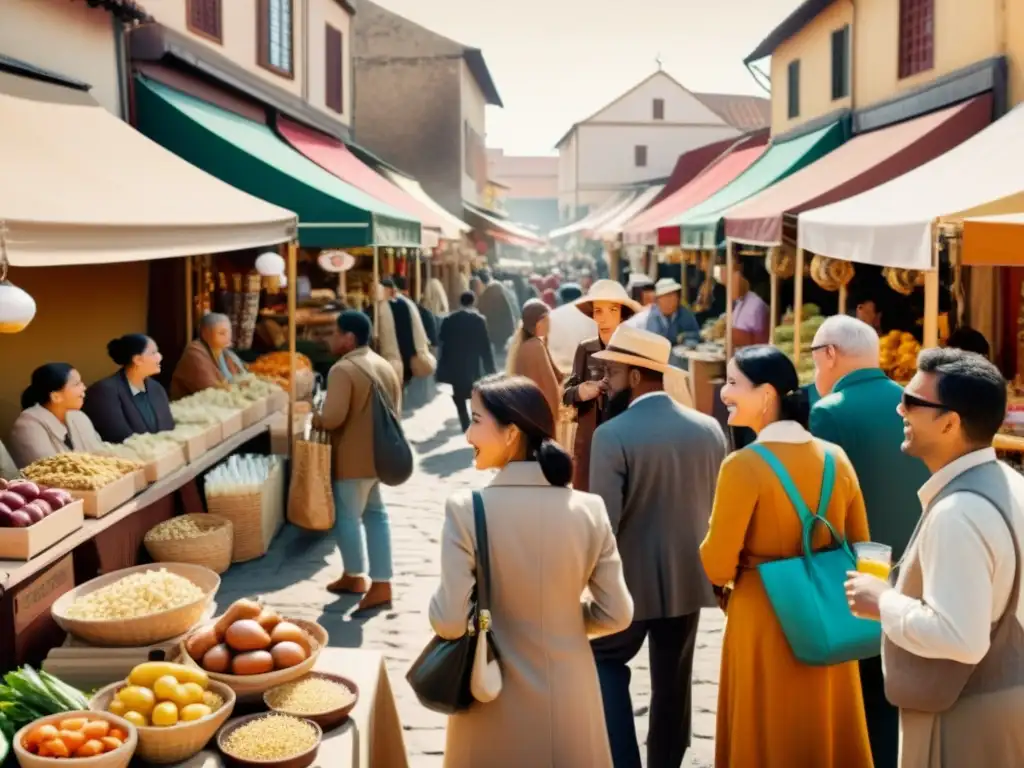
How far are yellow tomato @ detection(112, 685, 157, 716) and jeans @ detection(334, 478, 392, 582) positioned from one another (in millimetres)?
3634

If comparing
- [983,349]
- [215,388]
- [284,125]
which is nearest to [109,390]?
[215,388]

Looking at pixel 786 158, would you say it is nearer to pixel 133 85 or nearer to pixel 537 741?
pixel 133 85

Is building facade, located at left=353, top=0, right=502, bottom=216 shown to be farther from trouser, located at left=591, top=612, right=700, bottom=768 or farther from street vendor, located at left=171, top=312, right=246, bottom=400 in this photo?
trouser, located at left=591, top=612, right=700, bottom=768

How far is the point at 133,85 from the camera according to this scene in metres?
10.7

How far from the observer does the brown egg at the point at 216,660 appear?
380 cm

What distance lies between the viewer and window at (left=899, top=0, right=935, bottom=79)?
38.3ft

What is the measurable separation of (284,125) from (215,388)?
23.7 feet

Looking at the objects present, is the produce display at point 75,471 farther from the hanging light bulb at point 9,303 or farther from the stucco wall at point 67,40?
the stucco wall at point 67,40

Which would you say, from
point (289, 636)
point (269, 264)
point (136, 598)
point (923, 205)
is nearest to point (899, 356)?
point (923, 205)

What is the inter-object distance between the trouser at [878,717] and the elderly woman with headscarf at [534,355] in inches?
187

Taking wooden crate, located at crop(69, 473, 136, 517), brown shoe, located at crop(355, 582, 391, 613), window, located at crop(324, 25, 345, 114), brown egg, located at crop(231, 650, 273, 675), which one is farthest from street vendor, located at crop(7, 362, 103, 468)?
window, located at crop(324, 25, 345, 114)

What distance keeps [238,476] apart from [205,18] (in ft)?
23.0

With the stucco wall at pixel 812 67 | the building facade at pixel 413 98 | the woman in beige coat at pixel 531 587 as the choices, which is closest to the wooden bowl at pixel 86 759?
the woman in beige coat at pixel 531 587

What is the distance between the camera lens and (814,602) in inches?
141
